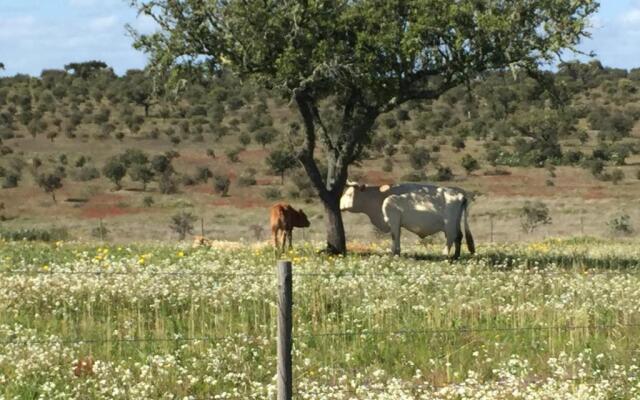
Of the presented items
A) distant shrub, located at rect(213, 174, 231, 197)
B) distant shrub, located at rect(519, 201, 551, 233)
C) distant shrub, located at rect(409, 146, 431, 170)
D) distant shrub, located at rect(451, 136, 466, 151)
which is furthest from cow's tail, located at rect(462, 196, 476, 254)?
distant shrub, located at rect(451, 136, 466, 151)

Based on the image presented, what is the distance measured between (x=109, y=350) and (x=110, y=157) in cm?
5668

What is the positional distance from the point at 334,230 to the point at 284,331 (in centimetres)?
1549

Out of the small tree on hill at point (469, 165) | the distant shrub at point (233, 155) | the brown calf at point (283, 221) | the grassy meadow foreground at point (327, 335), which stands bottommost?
the grassy meadow foreground at point (327, 335)

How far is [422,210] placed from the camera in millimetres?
23656

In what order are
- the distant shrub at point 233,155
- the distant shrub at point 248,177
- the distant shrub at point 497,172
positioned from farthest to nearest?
the distant shrub at point 233,155 → the distant shrub at point 497,172 → the distant shrub at point 248,177

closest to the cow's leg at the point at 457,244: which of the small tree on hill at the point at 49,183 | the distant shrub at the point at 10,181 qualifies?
the small tree on hill at the point at 49,183

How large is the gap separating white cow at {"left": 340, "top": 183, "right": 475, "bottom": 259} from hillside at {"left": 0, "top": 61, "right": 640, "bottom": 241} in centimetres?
344

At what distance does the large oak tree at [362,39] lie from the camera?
21.5m

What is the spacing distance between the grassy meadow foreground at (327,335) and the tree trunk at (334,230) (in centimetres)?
582

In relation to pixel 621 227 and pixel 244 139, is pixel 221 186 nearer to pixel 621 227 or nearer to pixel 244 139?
pixel 244 139

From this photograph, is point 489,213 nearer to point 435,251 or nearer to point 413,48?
point 435,251

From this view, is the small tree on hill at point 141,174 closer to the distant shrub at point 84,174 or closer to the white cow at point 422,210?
the distant shrub at point 84,174

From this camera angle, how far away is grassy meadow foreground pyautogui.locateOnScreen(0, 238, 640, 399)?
10266 mm

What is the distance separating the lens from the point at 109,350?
11.7m
